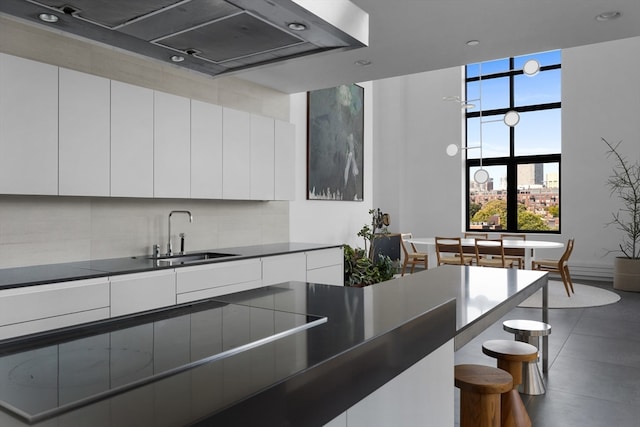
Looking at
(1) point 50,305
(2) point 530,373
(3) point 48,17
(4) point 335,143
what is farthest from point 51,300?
(4) point 335,143

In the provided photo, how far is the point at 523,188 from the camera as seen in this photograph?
9.62 meters

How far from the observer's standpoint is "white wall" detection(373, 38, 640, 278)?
8.28m

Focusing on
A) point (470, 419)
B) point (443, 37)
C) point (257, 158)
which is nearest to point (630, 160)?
point (443, 37)

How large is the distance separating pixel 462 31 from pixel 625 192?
626cm

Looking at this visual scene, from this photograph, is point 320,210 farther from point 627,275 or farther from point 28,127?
point 627,275

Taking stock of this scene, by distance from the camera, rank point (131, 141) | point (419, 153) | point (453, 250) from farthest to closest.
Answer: point (419, 153) < point (453, 250) < point (131, 141)

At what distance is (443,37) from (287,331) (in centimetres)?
334

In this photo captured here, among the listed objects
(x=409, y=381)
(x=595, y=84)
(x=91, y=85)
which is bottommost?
(x=409, y=381)

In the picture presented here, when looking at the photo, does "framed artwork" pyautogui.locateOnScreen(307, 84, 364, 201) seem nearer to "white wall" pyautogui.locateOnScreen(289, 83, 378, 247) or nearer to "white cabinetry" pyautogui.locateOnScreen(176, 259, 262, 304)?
"white wall" pyautogui.locateOnScreen(289, 83, 378, 247)

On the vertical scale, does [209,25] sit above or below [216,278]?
above

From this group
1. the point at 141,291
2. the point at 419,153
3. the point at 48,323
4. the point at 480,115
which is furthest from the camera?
the point at 419,153

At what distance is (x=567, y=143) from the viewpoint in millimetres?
8734

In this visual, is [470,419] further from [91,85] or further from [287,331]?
[91,85]

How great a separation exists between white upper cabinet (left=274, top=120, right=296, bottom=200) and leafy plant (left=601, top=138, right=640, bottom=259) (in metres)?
6.06
